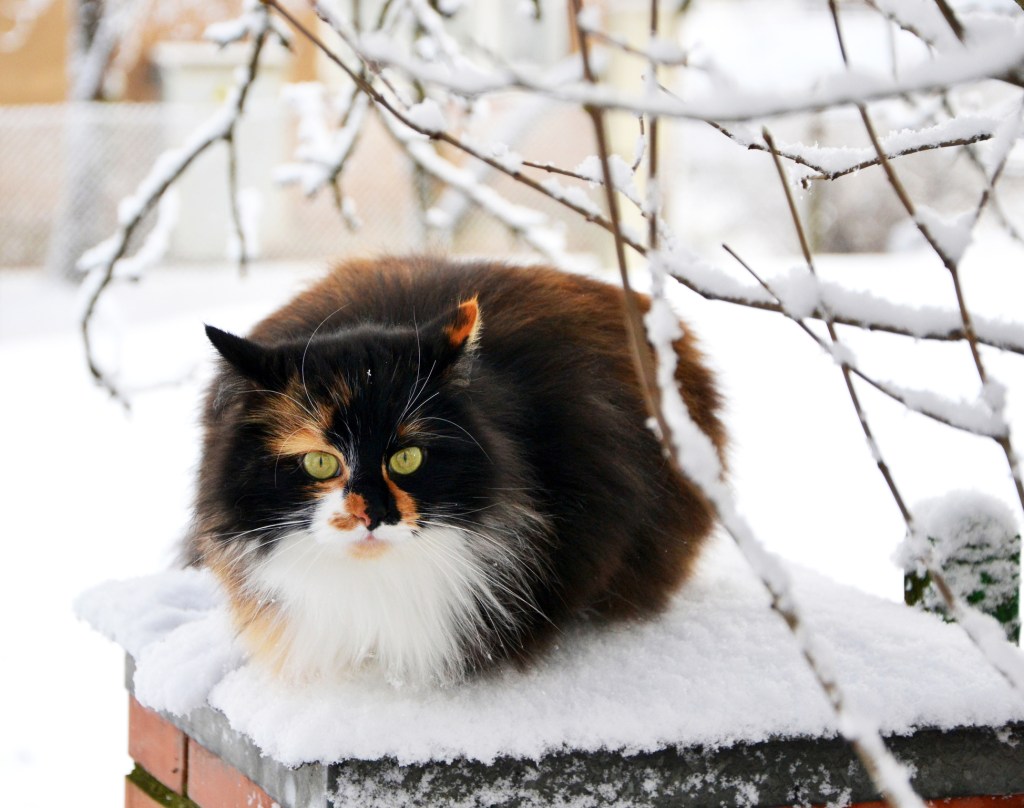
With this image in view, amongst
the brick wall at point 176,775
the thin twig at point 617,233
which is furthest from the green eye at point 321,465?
the thin twig at point 617,233

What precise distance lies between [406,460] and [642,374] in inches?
27.1

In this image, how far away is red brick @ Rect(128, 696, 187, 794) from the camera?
1.87 meters

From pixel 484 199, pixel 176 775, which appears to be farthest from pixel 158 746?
pixel 484 199

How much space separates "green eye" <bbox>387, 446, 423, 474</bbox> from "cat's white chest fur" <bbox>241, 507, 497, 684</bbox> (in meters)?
0.08

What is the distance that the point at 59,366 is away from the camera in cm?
752

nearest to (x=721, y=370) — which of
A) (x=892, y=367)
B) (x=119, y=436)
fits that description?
(x=892, y=367)

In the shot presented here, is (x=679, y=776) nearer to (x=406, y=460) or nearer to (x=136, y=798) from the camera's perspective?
(x=406, y=460)

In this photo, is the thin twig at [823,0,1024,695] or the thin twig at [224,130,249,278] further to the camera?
the thin twig at [224,130,249,278]

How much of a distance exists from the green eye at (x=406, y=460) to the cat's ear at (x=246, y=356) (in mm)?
207

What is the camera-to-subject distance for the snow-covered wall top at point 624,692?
1450 millimetres

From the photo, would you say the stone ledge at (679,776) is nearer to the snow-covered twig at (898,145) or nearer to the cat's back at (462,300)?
the cat's back at (462,300)

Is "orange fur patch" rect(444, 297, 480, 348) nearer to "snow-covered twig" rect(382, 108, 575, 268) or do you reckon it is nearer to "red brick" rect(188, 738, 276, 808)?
"red brick" rect(188, 738, 276, 808)

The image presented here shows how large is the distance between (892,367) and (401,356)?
508 cm

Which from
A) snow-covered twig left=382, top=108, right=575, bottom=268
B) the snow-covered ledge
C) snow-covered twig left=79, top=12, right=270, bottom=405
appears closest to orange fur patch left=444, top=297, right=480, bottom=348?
the snow-covered ledge
